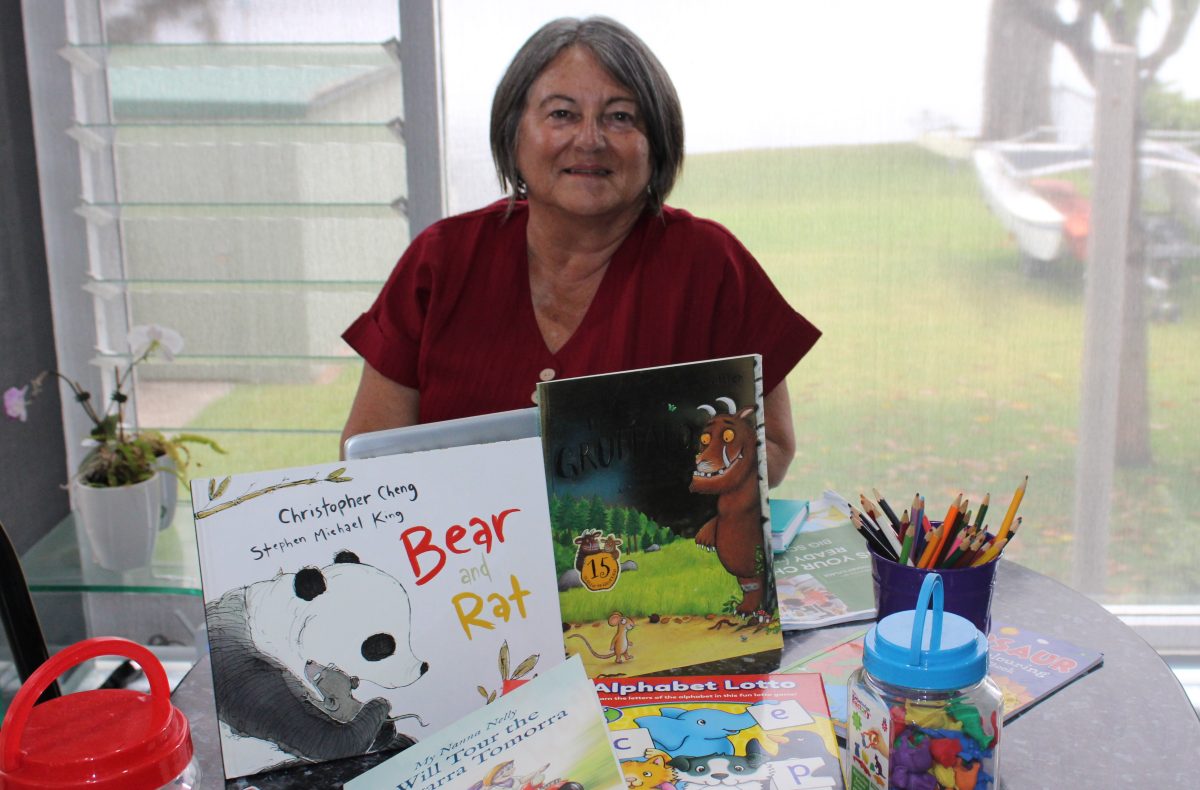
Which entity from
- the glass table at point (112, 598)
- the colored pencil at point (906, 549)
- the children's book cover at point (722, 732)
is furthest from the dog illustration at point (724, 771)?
the glass table at point (112, 598)

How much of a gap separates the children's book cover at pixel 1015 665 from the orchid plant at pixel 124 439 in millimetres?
1559

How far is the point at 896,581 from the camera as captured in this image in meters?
0.99

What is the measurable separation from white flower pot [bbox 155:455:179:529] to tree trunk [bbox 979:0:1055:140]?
1.86 metres

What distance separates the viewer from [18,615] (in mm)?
1392

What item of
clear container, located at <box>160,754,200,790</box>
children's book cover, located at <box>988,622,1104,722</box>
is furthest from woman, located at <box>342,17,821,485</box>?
clear container, located at <box>160,754,200,790</box>

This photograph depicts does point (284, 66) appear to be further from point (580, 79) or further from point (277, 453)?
point (580, 79)

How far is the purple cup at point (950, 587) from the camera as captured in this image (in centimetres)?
97

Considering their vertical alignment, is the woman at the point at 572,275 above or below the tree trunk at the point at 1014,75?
below

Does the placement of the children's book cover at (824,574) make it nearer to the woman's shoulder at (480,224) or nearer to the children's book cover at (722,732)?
the children's book cover at (722,732)

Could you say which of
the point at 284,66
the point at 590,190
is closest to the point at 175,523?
the point at 284,66

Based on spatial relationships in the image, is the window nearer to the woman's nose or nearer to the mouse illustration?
the woman's nose

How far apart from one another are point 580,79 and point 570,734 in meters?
1.04

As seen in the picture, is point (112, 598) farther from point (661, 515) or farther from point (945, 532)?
point (945, 532)

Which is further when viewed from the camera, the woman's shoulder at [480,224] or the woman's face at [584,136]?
the woman's shoulder at [480,224]
